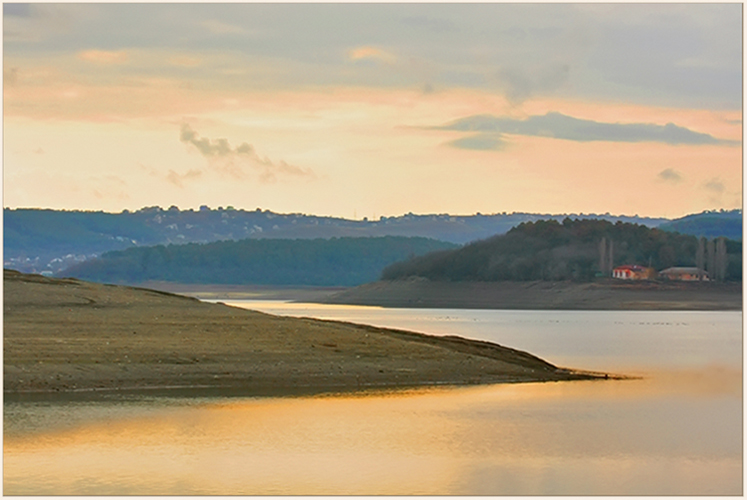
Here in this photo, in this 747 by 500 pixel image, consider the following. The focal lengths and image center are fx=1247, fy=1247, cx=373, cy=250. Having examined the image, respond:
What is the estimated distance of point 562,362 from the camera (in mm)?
43469

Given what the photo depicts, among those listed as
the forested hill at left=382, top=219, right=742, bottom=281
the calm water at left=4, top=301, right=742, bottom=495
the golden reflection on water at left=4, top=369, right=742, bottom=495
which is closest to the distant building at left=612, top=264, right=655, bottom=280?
the forested hill at left=382, top=219, right=742, bottom=281

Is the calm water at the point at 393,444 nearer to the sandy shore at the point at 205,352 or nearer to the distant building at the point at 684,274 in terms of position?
the sandy shore at the point at 205,352

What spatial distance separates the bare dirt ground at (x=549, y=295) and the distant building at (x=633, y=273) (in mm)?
2415

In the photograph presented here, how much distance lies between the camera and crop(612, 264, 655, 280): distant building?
5148 inches

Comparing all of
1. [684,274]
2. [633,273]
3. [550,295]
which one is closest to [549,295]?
[550,295]

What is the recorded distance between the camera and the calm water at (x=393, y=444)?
19438 mm

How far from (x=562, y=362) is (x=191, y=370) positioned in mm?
16535

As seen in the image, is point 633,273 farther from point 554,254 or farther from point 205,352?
point 205,352

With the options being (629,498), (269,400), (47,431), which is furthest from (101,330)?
(629,498)

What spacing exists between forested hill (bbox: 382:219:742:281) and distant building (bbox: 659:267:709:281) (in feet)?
12.6

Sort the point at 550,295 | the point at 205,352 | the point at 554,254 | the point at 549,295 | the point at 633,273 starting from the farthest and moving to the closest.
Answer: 1. the point at 554,254
2. the point at 633,273
3. the point at 549,295
4. the point at 550,295
5. the point at 205,352

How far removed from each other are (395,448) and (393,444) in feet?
1.34

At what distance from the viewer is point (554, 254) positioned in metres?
139

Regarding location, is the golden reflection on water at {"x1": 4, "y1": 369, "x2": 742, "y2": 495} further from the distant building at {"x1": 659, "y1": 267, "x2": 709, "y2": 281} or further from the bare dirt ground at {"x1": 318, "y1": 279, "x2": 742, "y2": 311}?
the distant building at {"x1": 659, "y1": 267, "x2": 709, "y2": 281}
